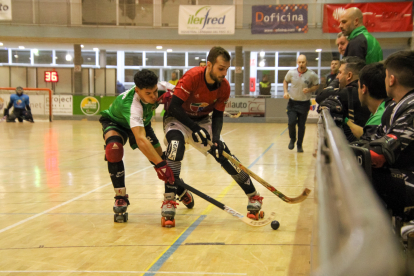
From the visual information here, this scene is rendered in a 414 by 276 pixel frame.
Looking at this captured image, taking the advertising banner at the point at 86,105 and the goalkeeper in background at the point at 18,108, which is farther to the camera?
the advertising banner at the point at 86,105

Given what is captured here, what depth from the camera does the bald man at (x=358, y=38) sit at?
3.98m

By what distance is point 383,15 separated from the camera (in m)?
16.3

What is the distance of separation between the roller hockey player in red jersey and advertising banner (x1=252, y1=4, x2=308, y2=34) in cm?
1443

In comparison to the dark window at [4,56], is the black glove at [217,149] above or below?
below

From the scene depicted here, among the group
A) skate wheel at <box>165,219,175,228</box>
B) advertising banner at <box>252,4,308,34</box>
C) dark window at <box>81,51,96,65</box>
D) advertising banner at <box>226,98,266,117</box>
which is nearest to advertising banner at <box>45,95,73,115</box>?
advertising banner at <box>226,98,266,117</box>


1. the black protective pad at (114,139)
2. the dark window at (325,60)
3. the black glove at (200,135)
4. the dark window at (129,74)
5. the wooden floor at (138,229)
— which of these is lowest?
the wooden floor at (138,229)

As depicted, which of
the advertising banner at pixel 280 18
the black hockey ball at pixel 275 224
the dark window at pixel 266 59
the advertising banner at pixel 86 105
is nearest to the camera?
the black hockey ball at pixel 275 224

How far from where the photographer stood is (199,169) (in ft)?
20.4

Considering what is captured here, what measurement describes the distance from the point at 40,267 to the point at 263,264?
51.5 inches

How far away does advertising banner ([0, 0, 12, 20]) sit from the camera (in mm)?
17797

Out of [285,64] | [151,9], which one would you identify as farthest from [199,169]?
[285,64]

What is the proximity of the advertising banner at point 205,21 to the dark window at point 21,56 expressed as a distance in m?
13.3

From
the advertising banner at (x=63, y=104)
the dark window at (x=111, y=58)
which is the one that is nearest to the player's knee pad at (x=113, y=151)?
the advertising banner at (x=63, y=104)

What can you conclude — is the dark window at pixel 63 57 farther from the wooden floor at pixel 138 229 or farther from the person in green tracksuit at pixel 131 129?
the person in green tracksuit at pixel 131 129
